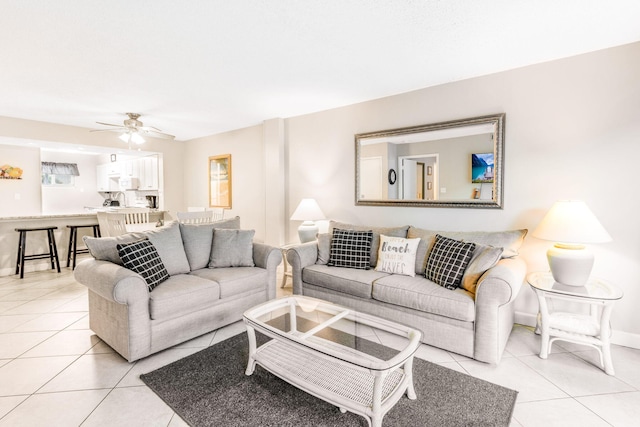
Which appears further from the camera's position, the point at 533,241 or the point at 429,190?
the point at 429,190

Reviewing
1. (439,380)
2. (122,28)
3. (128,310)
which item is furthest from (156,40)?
(439,380)

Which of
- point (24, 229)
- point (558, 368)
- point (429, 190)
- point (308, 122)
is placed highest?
point (308, 122)

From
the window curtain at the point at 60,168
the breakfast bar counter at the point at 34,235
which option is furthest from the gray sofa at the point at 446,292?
the window curtain at the point at 60,168

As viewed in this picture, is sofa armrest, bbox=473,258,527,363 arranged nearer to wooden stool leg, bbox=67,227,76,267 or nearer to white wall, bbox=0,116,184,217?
wooden stool leg, bbox=67,227,76,267

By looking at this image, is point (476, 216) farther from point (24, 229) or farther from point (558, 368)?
point (24, 229)

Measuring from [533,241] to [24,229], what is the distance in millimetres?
6527

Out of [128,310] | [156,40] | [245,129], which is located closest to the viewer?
[128,310]

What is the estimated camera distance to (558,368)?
224 centimetres

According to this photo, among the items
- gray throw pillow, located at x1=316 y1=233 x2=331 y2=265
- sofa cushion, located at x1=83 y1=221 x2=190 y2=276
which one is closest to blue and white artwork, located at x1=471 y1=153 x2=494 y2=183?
gray throw pillow, located at x1=316 y1=233 x2=331 y2=265

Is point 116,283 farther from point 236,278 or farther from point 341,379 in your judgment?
point 341,379

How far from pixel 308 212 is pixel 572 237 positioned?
8.84ft

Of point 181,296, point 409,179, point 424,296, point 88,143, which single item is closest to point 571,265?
point 424,296

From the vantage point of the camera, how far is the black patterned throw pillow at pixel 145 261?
8.11 feet

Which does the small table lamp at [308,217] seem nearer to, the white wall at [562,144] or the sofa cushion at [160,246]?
the white wall at [562,144]
